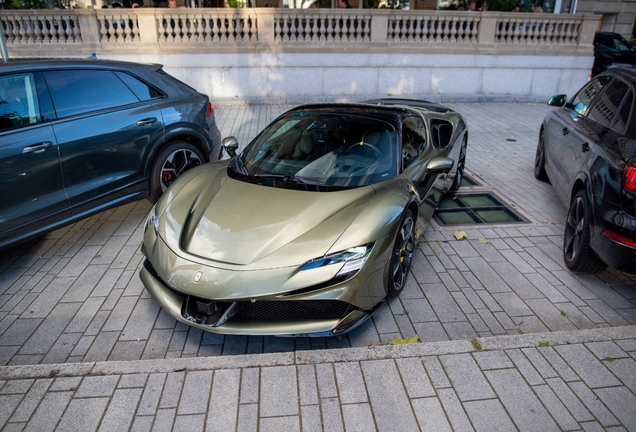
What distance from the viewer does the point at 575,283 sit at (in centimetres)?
412

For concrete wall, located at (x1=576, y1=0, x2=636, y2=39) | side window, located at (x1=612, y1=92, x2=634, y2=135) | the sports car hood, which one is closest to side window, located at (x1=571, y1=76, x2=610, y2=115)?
side window, located at (x1=612, y1=92, x2=634, y2=135)

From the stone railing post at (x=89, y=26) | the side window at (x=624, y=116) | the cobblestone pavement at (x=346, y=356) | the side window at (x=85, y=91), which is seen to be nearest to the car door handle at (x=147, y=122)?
→ the side window at (x=85, y=91)

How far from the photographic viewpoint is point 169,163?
5.40m

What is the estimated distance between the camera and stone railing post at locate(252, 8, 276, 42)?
11742mm

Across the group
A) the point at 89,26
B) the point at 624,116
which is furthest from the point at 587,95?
the point at 89,26

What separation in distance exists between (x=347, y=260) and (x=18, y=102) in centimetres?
343

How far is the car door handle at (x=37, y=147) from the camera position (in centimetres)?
405

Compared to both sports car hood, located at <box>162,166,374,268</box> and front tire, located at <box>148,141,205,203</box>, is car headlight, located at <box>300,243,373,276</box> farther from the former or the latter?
front tire, located at <box>148,141,205,203</box>

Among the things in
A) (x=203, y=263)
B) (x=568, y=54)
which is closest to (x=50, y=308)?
(x=203, y=263)

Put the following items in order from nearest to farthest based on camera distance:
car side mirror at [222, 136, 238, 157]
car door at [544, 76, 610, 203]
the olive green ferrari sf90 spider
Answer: the olive green ferrari sf90 spider
car side mirror at [222, 136, 238, 157]
car door at [544, 76, 610, 203]

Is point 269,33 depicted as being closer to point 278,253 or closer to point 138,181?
point 138,181

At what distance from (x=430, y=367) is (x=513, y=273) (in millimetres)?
1807

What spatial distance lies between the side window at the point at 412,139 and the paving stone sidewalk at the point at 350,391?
1767 millimetres

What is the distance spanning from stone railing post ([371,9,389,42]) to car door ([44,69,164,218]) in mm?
8493
